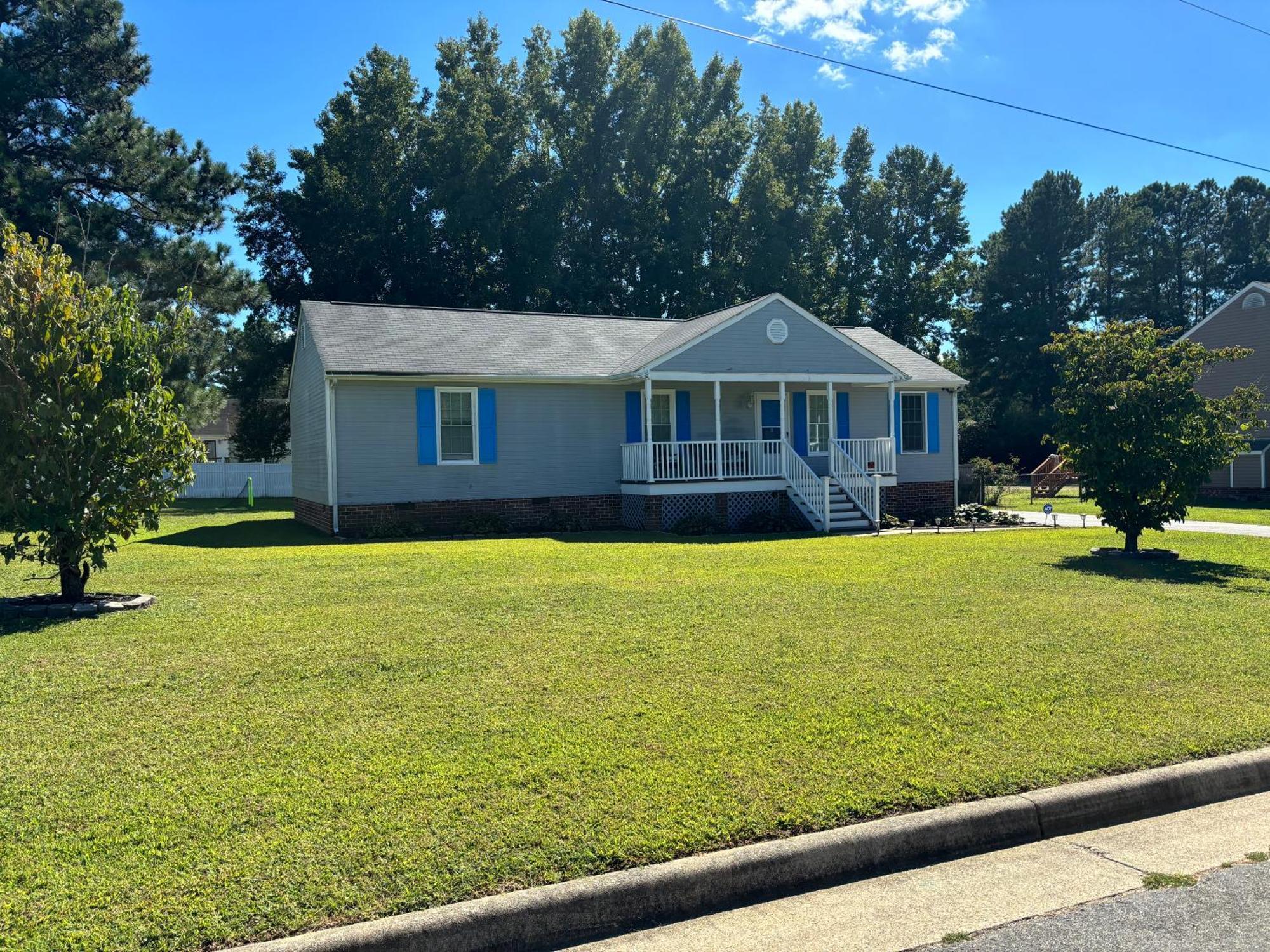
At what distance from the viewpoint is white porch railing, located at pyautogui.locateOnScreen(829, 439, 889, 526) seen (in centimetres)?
1873

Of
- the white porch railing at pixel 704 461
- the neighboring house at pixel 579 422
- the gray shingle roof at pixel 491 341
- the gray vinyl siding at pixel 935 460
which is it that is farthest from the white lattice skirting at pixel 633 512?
the gray vinyl siding at pixel 935 460

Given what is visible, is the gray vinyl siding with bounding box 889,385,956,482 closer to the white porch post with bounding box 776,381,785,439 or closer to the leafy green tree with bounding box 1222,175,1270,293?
the white porch post with bounding box 776,381,785,439

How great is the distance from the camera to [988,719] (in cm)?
576

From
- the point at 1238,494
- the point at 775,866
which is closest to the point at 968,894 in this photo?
the point at 775,866

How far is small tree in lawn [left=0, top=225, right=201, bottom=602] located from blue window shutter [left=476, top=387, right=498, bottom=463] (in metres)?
9.24

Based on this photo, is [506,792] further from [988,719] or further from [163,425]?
[163,425]

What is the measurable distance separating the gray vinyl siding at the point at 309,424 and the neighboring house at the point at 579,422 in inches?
3.5

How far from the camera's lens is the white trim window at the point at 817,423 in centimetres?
2184

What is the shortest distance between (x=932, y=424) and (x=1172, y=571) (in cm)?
1136

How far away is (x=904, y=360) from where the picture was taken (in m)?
24.2

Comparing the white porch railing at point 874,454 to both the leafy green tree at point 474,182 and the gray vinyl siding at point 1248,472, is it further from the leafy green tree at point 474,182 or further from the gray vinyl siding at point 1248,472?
the leafy green tree at point 474,182

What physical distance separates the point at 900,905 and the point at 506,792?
186cm

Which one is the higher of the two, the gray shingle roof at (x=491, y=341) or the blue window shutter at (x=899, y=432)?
the gray shingle roof at (x=491, y=341)

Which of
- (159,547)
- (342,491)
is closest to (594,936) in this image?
(159,547)
